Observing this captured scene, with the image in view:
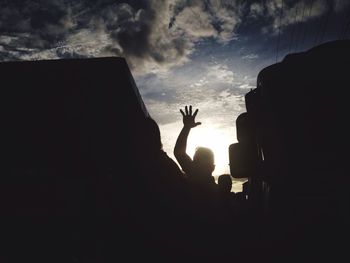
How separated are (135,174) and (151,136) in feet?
1.28

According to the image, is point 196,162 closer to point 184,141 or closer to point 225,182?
point 184,141

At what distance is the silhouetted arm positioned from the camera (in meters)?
2.88

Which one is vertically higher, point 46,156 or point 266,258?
point 46,156

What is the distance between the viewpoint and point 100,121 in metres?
2.28

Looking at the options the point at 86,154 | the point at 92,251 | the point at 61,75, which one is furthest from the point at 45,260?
the point at 61,75

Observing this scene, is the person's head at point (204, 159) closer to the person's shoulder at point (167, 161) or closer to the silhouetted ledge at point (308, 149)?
the person's shoulder at point (167, 161)

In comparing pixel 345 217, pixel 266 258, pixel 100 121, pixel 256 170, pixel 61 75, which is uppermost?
pixel 61 75

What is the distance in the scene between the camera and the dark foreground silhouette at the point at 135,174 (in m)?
1.89

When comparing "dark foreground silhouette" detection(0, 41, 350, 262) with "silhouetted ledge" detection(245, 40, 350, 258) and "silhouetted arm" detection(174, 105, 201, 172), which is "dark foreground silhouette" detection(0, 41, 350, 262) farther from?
"silhouetted arm" detection(174, 105, 201, 172)

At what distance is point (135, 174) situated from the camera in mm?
2234

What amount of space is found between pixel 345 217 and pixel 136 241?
1644mm

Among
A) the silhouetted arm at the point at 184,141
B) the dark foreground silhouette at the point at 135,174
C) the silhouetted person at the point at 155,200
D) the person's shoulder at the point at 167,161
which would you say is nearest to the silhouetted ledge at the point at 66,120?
the dark foreground silhouette at the point at 135,174

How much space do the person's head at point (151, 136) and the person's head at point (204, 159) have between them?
27.0 inches

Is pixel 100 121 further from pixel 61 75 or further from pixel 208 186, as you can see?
pixel 208 186
